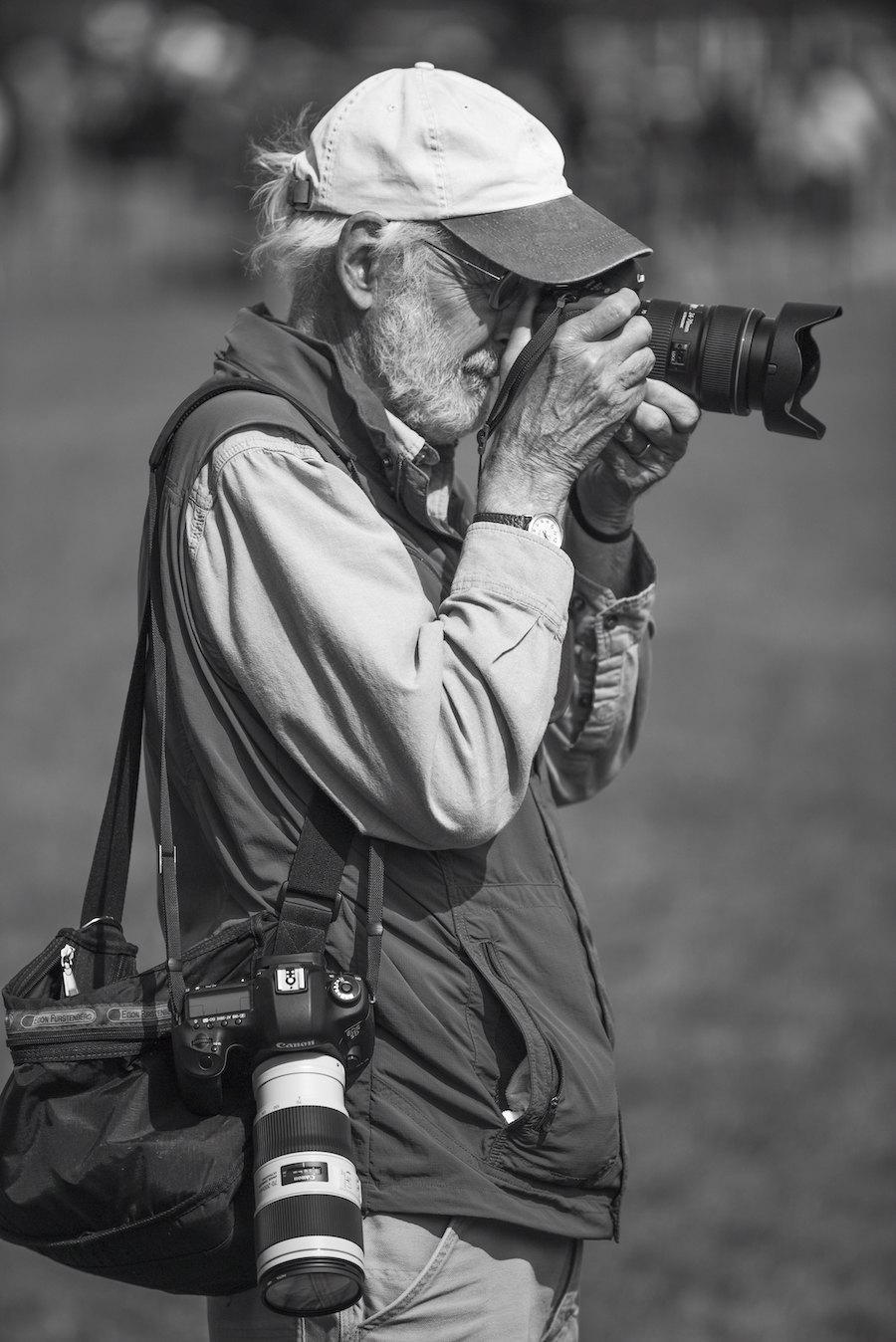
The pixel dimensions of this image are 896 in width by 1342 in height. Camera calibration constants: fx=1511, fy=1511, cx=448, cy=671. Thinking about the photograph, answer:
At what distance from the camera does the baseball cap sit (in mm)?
1687

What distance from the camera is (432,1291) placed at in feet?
5.26

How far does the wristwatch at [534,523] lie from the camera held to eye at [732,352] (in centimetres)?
37

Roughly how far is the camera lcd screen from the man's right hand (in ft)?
1.86

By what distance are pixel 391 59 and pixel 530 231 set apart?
16.3 m

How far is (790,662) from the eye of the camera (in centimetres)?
773

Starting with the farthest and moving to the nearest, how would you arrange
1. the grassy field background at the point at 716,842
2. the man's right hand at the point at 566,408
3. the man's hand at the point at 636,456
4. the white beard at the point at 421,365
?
the grassy field background at the point at 716,842, the man's hand at the point at 636,456, the white beard at the point at 421,365, the man's right hand at the point at 566,408

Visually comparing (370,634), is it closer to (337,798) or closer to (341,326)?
(337,798)

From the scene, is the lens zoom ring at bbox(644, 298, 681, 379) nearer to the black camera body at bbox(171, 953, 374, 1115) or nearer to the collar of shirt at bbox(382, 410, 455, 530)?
the collar of shirt at bbox(382, 410, 455, 530)

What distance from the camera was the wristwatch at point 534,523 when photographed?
160 cm

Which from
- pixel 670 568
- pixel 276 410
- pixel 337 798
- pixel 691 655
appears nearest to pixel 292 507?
pixel 276 410

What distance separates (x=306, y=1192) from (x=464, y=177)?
1.09 metres

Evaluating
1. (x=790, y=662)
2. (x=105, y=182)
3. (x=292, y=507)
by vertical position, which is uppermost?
(x=105, y=182)

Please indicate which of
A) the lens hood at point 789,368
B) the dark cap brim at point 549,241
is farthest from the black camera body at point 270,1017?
the lens hood at point 789,368

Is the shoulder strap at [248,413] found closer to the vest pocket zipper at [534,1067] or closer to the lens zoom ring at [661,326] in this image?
the lens zoom ring at [661,326]
